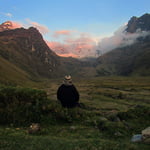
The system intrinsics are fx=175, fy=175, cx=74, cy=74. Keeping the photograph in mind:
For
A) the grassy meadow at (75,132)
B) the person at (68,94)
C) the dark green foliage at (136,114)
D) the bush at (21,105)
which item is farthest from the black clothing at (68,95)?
the dark green foliage at (136,114)

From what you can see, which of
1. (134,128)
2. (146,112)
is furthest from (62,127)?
(146,112)

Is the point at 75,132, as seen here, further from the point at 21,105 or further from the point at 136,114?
the point at 136,114

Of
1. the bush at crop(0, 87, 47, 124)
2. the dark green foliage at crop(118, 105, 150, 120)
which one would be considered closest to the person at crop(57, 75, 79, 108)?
the bush at crop(0, 87, 47, 124)

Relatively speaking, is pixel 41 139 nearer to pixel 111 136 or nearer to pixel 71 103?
pixel 111 136

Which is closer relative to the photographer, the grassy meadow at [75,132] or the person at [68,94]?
the grassy meadow at [75,132]

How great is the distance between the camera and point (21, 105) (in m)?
15.4

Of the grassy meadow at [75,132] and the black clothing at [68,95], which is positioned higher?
the black clothing at [68,95]

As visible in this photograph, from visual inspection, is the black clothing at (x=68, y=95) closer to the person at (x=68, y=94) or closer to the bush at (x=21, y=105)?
the person at (x=68, y=94)

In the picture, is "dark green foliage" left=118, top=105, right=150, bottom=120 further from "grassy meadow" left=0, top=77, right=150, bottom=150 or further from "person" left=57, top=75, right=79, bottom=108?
"person" left=57, top=75, right=79, bottom=108

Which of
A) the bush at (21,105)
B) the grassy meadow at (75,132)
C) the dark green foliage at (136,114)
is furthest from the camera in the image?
the dark green foliage at (136,114)

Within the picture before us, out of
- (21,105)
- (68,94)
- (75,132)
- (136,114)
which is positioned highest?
(68,94)

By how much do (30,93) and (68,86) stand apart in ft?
13.4

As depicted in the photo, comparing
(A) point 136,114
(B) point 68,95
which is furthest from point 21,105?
(A) point 136,114

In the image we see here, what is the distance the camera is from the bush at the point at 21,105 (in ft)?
47.4
